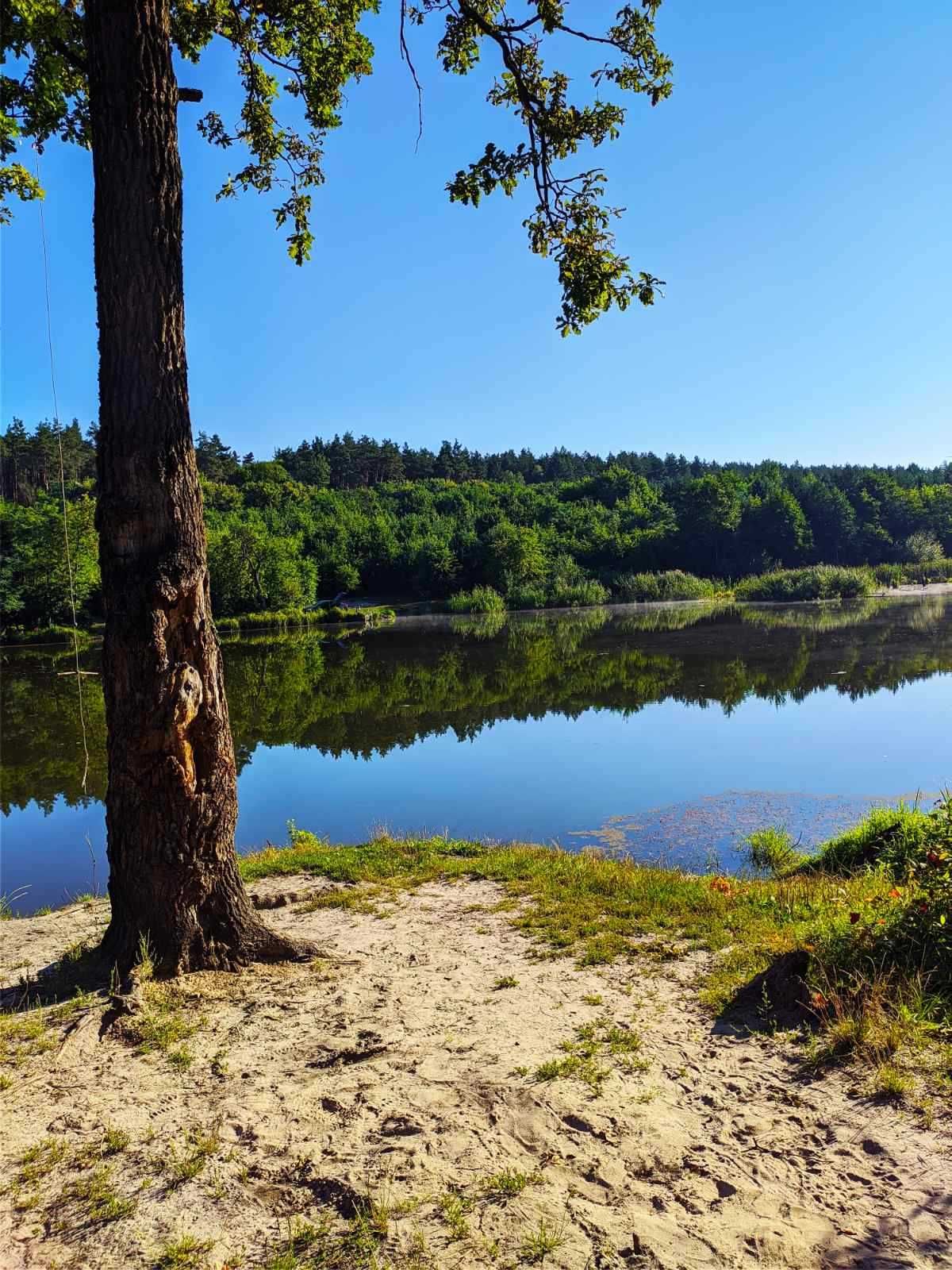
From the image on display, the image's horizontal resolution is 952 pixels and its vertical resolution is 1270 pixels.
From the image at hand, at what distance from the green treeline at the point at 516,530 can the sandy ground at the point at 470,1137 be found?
6353cm

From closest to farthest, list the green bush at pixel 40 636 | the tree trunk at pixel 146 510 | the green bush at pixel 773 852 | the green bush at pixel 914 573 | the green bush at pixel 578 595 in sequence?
1. the tree trunk at pixel 146 510
2. the green bush at pixel 773 852
3. the green bush at pixel 40 636
4. the green bush at pixel 914 573
5. the green bush at pixel 578 595

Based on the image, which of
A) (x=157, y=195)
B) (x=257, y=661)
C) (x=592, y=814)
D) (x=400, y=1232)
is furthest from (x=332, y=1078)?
(x=257, y=661)

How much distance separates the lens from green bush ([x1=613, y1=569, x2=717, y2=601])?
3056 inches

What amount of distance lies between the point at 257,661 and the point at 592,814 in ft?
99.0

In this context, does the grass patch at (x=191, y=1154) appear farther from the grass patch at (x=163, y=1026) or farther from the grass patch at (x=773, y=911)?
the grass patch at (x=773, y=911)

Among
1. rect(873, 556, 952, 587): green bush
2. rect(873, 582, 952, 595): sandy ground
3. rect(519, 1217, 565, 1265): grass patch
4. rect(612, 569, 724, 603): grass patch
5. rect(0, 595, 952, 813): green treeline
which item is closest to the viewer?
rect(519, 1217, 565, 1265): grass patch

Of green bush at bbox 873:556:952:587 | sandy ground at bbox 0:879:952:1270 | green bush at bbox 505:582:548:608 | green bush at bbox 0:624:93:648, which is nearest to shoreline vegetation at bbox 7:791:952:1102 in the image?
sandy ground at bbox 0:879:952:1270

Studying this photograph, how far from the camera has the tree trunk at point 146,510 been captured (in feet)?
17.2

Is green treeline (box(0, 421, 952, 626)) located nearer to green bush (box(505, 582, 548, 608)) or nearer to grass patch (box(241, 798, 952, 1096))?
green bush (box(505, 582, 548, 608))

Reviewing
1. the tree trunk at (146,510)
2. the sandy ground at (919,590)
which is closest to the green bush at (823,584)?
the sandy ground at (919,590)

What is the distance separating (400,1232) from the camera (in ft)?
10.1

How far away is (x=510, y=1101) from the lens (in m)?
3.95

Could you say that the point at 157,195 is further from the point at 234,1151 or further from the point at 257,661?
the point at 257,661

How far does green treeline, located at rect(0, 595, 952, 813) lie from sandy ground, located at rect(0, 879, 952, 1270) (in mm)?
13348
